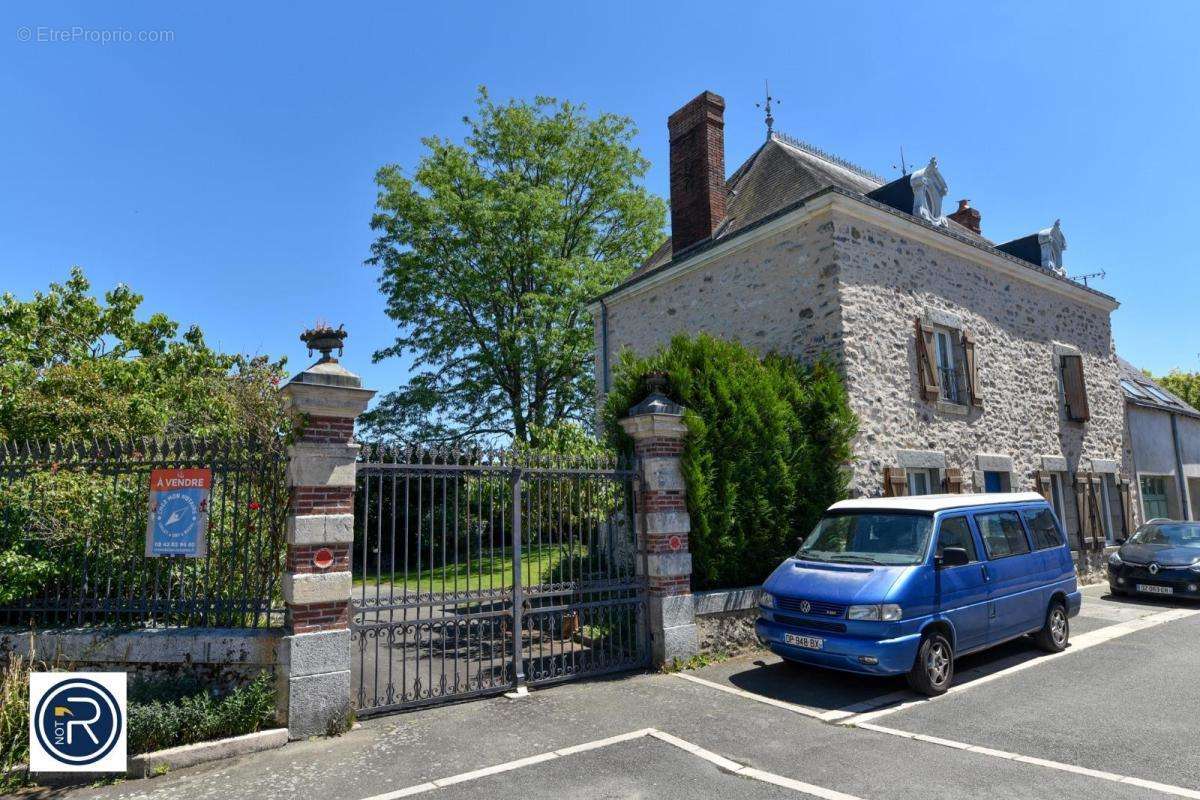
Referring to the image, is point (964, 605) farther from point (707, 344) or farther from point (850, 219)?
point (850, 219)

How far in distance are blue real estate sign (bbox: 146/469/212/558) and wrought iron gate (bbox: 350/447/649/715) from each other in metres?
1.32

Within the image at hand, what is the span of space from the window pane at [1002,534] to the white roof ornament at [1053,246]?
1027 cm

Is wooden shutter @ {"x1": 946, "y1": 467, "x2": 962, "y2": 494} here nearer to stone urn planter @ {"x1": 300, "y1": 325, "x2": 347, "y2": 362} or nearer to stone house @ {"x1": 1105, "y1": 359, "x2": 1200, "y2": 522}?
stone house @ {"x1": 1105, "y1": 359, "x2": 1200, "y2": 522}

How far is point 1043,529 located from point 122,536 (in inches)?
398

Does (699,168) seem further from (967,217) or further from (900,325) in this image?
(967,217)

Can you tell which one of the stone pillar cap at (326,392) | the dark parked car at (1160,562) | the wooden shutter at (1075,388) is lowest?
the dark parked car at (1160,562)

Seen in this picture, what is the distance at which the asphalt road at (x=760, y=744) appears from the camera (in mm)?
4574

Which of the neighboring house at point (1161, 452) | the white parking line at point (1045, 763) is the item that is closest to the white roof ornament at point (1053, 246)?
the neighboring house at point (1161, 452)

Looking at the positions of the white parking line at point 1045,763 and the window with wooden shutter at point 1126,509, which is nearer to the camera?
the white parking line at point 1045,763

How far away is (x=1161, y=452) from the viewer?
18.0 metres

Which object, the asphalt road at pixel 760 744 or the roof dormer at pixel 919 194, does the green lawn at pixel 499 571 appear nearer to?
the asphalt road at pixel 760 744

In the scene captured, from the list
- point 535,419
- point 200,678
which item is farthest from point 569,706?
point 535,419

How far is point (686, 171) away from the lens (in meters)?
14.6

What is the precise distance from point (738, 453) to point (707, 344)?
1.52 m
